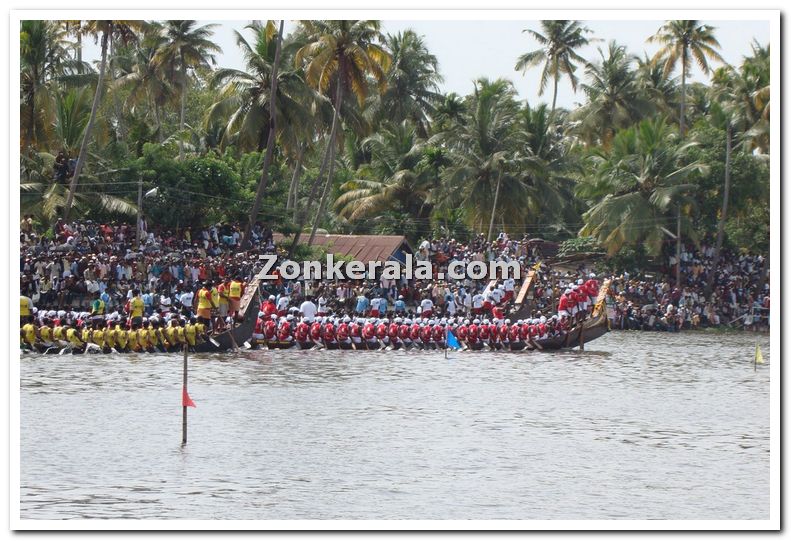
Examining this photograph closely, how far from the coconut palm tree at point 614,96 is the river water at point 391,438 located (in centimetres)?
2440

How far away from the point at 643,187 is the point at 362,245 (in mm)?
10944

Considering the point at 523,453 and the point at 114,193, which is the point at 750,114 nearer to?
the point at 114,193

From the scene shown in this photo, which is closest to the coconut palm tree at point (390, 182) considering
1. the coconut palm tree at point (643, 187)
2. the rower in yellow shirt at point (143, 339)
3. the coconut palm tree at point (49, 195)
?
the coconut palm tree at point (643, 187)

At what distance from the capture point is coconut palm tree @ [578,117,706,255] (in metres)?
48.2

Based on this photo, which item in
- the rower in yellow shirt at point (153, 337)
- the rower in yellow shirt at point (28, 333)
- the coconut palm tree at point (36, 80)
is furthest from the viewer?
the coconut palm tree at point (36, 80)

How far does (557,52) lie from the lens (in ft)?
191

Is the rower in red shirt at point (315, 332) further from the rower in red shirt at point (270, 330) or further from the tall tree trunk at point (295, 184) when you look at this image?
the tall tree trunk at point (295, 184)

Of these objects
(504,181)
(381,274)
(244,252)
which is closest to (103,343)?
(244,252)

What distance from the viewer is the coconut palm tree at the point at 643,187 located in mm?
48188

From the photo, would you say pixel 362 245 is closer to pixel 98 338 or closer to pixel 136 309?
pixel 136 309

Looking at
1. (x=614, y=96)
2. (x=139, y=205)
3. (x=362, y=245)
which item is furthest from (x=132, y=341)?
(x=614, y=96)

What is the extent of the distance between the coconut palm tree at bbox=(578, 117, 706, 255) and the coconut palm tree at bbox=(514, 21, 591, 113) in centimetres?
864

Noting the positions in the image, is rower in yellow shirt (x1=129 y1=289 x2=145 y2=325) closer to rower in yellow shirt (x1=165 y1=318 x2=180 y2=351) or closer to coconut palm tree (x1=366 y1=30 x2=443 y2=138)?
rower in yellow shirt (x1=165 y1=318 x2=180 y2=351)

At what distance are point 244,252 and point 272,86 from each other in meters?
5.52
